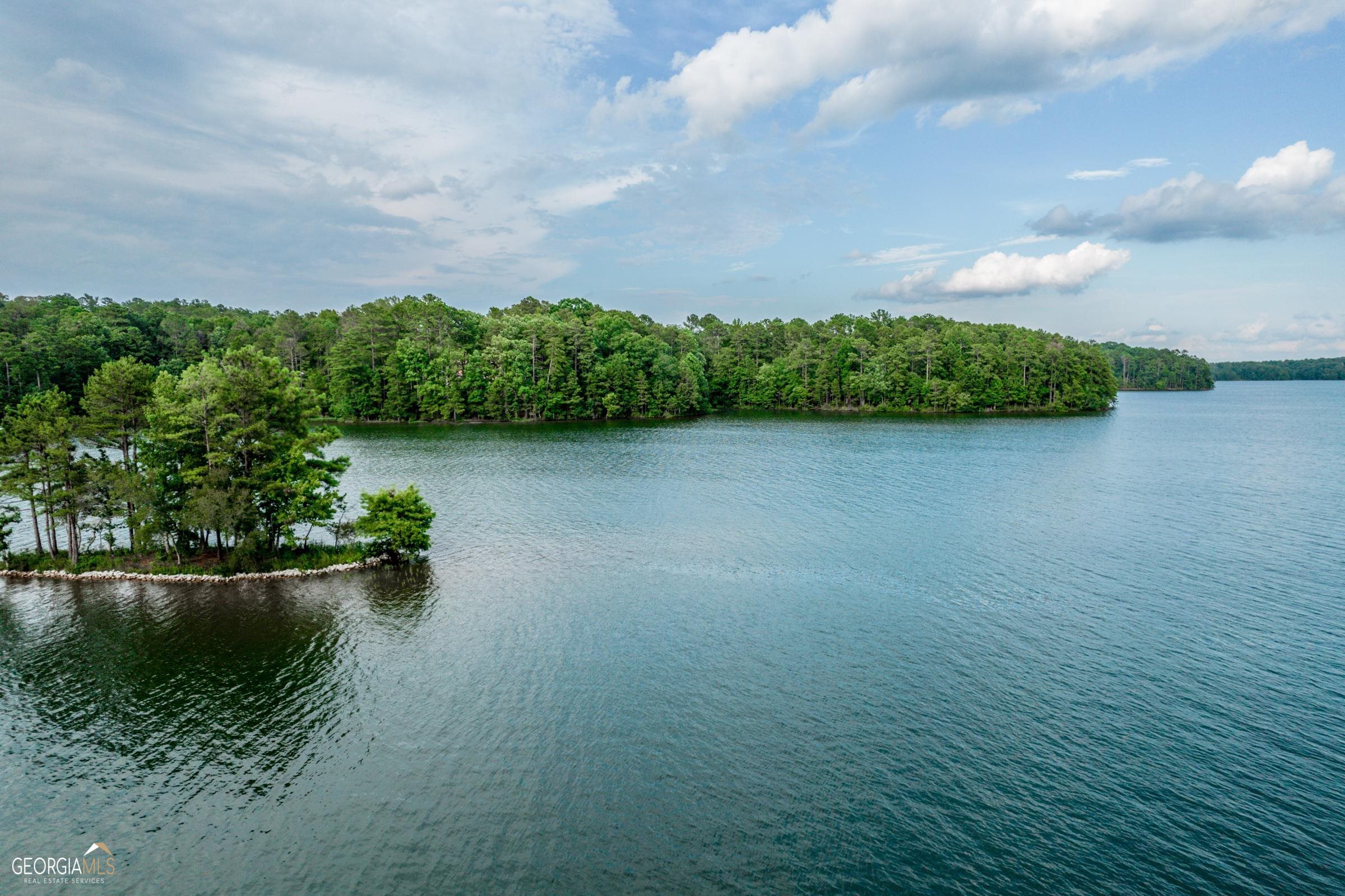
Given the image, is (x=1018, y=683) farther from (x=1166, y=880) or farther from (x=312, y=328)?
(x=312, y=328)

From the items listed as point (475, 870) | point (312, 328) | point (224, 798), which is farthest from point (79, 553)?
point (312, 328)

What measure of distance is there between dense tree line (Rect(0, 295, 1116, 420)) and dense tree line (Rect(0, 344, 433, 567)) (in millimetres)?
55737

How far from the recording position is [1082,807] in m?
15.9

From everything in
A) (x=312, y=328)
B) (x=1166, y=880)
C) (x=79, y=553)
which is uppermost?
(x=312, y=328)

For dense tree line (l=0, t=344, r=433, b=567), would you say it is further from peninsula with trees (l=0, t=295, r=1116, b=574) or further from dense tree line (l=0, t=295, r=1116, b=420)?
dense tree line (l=0, t=295, r=1116, b=420)

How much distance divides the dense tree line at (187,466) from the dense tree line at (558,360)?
183ft

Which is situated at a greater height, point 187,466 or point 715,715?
point 187,466

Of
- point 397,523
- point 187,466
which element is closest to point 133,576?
point 187,466

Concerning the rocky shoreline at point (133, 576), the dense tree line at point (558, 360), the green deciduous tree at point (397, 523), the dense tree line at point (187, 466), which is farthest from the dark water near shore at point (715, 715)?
the dense tree line at point (558, 360)

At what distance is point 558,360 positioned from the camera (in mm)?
109000

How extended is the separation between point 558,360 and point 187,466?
77202 mm

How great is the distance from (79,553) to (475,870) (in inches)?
1312

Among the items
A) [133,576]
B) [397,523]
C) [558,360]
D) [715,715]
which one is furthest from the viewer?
[558,360]

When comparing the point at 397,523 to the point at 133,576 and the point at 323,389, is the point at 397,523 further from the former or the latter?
the point at 323,389
